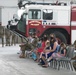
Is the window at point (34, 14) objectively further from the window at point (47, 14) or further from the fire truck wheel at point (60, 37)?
the fire truck wheel at point (60, 37)

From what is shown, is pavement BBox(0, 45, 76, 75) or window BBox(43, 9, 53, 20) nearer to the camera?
pavement BBox(0, 45, 76, 75)

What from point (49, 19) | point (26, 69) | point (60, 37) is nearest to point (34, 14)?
point (49, 19)

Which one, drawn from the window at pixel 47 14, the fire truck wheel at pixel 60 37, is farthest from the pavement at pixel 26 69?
the window at pixel 47 14

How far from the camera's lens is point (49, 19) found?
21672mm

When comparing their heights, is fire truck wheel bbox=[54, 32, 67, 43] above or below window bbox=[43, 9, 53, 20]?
below

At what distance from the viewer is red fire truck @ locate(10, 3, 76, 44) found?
21531mm

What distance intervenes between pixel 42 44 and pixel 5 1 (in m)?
25.2

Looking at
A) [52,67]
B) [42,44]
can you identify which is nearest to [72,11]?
[42,44]

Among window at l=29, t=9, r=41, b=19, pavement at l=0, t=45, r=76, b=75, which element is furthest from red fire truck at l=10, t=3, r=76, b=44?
pavement at l=0, t=45, r=76, b=75

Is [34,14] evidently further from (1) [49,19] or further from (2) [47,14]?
(1) [49,19]

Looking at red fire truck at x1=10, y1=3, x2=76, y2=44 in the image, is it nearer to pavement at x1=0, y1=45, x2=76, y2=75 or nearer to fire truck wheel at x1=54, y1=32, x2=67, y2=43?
fire truck wheel at x1=54, y1=32, x2=67, y2=43

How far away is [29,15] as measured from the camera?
70.8 ft

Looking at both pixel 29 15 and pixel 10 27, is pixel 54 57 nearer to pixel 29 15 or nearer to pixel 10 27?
pixel 29 15

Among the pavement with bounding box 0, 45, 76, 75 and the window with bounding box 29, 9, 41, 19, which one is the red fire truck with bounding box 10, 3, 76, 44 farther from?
the pavement with bounding box 0, 45, 76, 75
